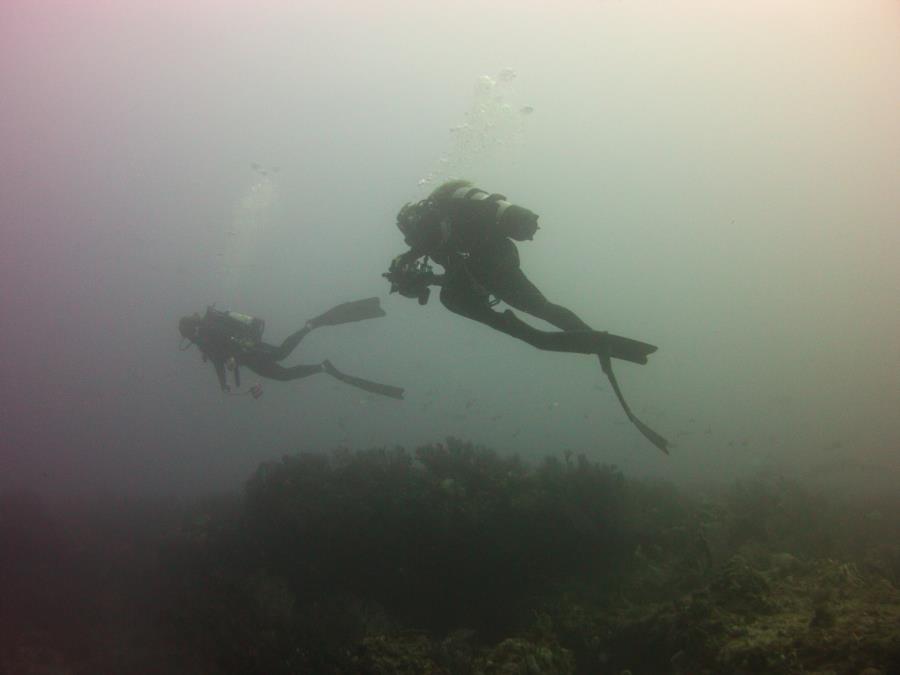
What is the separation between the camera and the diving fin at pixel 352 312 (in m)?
12.2

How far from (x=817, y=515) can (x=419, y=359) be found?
72886 millimetres

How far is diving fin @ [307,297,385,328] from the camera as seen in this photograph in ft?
39.9

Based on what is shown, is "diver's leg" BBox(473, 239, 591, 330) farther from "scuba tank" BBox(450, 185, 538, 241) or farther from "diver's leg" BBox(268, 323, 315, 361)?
"diver's leg" BBox(268, 323, 315, 361)

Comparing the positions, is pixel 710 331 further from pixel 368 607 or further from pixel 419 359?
pixel 368 607

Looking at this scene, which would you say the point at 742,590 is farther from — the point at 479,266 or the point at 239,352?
the point at 239,352

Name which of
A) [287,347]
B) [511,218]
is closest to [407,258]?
[511,218]

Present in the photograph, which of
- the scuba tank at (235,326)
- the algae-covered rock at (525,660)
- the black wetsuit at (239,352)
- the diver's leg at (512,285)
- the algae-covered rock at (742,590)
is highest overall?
the diver's leg at (512,285)

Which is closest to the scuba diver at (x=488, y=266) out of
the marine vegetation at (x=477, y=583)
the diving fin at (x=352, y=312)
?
the marine vegetation at (x=477, y=583)

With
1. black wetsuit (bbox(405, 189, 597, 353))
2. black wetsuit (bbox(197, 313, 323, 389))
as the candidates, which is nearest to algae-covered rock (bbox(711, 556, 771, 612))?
black wetsuit (bbox(405, 189, 597, 353))

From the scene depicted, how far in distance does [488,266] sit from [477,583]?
4337mm

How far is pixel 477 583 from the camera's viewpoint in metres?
6.80

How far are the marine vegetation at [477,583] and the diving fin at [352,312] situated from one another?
11.0ft

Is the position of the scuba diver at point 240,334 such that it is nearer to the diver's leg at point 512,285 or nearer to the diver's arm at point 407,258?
the diver's arm at point 407,258

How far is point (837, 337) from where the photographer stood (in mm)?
56656
